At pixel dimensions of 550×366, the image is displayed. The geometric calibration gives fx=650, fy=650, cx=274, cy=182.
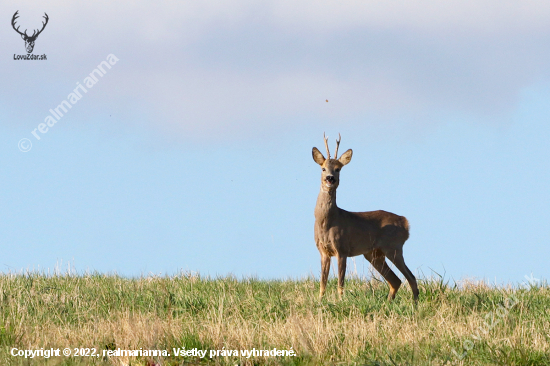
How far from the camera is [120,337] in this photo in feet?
22.6

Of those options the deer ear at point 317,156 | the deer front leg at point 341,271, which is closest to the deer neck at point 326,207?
the deer ear at point 317,156

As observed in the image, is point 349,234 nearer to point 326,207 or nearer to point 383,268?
point 326,207

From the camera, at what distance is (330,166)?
1090cm

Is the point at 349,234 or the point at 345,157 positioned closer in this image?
the point at 349,234

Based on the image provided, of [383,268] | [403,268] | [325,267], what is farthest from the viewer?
[383,268]

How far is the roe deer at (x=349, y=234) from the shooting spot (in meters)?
10.8

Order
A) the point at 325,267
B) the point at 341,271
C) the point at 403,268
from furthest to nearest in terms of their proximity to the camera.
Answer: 1. the point at 403,268
2. the point at 325,267
3. the point at 341,271

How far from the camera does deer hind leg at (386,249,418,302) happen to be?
1059 centimetres

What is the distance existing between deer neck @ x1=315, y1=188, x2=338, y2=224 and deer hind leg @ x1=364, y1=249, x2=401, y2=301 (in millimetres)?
1060

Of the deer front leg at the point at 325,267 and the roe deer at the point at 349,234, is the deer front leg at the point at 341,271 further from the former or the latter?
the deer front leg at the point at 325,267

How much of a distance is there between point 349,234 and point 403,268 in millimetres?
1085

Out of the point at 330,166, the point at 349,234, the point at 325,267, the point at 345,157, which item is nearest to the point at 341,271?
the point at 325,267

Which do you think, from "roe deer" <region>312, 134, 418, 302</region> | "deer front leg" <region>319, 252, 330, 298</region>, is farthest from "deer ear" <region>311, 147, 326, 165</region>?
"deer front leg" <region>319, 252, 330, 298</region>

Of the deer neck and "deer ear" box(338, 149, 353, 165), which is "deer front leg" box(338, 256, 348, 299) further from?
"deer ear" box(338, 149, 353, 165)
